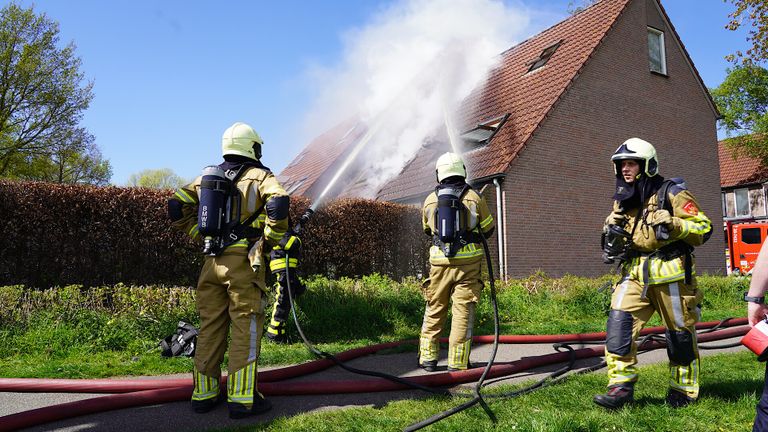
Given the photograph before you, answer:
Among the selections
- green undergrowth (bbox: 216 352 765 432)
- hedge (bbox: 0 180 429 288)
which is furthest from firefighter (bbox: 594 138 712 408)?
hedge (bbox: 0 180 429 288)

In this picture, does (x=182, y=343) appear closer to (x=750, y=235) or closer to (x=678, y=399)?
(x=678, y=399)

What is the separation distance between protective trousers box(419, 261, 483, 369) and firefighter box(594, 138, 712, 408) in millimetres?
1438

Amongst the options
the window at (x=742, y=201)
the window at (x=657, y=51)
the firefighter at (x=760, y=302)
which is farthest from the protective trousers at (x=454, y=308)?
the window at (x=742, y=201)

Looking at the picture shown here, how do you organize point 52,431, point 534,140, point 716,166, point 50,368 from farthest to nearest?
point 716,166, point 534,140, point 50,368, point 52,431

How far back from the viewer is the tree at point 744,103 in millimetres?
29062

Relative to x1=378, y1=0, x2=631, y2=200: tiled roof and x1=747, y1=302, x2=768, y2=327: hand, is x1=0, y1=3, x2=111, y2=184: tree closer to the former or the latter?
x1=378, y1=0, x2=631, y2=200: tiled roof

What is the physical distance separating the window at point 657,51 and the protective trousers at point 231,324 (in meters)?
16.3

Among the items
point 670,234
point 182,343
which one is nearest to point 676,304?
point 670,234

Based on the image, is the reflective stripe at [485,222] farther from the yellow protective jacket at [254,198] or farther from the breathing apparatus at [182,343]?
the breathing apparatus at [182,343]

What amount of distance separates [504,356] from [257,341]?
318cm

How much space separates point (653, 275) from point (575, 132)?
11367mm

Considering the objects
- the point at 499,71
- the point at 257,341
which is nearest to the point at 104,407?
the point at 257,341

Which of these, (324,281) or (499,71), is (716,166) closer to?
(499,71)

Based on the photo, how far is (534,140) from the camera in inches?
541
